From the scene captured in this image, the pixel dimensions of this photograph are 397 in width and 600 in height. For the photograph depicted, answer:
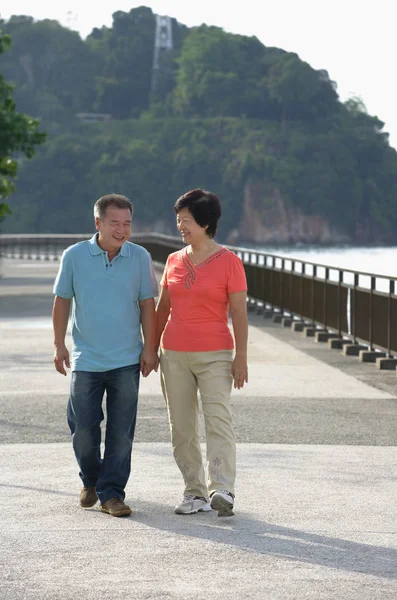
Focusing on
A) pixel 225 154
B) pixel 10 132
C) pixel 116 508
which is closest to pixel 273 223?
pixel 225 154

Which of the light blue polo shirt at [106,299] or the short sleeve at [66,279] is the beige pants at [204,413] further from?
the short sleeve at [66,279]

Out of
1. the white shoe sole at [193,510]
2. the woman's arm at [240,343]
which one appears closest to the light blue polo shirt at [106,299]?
the woman's arm at [240,343]

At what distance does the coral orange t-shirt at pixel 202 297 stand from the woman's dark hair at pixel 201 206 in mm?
162

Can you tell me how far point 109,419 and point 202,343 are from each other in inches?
23.1

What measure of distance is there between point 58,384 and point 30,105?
601 feet

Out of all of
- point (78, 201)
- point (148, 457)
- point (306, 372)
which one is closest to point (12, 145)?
point (306, 372)

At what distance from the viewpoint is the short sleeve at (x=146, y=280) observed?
269 inches

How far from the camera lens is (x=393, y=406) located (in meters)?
11.8

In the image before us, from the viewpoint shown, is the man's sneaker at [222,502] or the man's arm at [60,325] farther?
the man's arm at [60,325]

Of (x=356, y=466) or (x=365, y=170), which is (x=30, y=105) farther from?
(x=356, y=466)

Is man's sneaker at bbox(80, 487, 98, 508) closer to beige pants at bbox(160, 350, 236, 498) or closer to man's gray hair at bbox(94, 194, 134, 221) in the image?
beige pants at bbox(160, 350, 236, 498)

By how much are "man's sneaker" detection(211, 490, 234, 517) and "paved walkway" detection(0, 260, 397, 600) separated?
0.05 m

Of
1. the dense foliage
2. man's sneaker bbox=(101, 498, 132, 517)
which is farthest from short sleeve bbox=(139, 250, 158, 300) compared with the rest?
the dense foliage

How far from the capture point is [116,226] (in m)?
6.76
